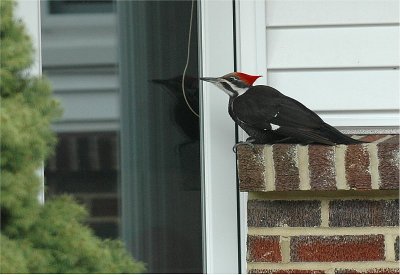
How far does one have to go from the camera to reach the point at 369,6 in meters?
3.15

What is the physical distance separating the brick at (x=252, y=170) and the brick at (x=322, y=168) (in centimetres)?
15

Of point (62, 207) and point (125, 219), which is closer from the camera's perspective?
point (62, 207)

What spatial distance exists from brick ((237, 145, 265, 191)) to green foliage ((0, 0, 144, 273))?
711 mm

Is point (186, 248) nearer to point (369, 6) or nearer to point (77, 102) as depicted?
point (77, 102)

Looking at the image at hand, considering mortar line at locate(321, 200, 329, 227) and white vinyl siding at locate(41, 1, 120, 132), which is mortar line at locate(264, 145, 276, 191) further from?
white vinyl siding at locate(41, 1, 120, 132)

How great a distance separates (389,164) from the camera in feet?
9.53

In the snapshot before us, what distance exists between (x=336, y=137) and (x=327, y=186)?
0.51 ft

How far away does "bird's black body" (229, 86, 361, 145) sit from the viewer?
2949mm

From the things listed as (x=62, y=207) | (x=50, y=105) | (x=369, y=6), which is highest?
(x=369, y=6)

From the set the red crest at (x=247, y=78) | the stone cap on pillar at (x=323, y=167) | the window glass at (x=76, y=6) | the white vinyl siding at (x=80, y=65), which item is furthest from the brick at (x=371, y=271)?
the window glass at (x=76, y=6)

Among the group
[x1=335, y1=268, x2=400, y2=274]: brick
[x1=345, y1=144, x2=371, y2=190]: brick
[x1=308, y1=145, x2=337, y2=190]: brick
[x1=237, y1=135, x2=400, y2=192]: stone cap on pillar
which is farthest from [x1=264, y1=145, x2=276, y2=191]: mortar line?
[x1=335, y1=268, x2=400, y2=274]: brick

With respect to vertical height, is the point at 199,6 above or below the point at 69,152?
above

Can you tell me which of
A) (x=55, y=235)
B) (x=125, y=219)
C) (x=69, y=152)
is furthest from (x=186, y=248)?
(x=55, y=235)

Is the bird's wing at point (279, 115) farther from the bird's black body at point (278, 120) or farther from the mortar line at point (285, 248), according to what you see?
the mortar line at point (285, 248)
